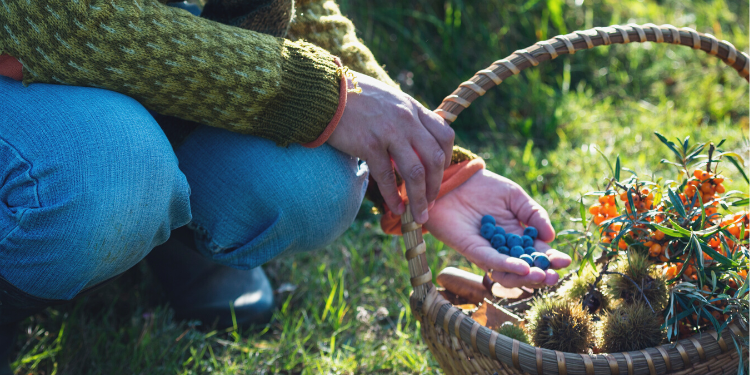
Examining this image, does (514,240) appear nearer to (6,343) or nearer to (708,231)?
(708,231)

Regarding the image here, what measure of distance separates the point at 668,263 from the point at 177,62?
0.89 metres

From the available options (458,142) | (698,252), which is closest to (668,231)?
(698,252)

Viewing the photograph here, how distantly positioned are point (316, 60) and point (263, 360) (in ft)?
2.35

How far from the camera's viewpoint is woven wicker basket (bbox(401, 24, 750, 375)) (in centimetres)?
83

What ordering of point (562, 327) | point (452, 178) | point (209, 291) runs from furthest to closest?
point (209, 291), point (452, 178), point (562, 327)

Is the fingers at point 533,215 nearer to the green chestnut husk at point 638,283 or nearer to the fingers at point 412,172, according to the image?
the green chestnut husk at point 638,283

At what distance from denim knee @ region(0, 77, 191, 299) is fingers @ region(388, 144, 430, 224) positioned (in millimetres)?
377

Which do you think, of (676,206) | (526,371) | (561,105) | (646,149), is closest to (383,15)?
(561,105)

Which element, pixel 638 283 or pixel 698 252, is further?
pixel 638 283

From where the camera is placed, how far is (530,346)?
0.85 meters

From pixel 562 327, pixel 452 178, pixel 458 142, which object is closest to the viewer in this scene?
pixel 562 327

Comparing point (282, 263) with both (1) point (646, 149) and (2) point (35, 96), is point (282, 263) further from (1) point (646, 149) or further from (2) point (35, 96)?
(1) point (646, 149)

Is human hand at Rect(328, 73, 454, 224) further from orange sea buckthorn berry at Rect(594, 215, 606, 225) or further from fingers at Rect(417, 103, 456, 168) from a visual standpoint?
orange sea buckthorn berry at Rect(594, 215, 606, 225)

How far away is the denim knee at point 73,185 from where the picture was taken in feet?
2.64
